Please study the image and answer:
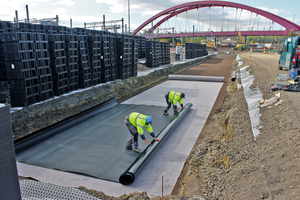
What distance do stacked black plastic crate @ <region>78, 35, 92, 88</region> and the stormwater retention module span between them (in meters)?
4.01

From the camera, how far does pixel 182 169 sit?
6.02 m

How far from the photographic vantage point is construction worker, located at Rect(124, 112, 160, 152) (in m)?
6.13

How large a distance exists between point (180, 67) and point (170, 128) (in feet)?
78.4

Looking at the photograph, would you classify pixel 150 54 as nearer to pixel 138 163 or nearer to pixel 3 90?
pixel 3 90

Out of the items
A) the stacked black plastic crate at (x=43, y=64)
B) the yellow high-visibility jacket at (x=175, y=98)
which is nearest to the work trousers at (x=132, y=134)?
the yellow high-visibility jacket at (x=175, y=98)

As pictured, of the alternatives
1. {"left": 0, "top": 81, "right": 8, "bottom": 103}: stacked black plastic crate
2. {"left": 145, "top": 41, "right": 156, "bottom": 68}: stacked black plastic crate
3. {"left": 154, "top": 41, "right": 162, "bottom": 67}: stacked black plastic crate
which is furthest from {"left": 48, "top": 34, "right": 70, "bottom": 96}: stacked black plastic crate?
{"left": 154, "top": 41, "right": 162, "bottom": 67}: stacked black plastic crate

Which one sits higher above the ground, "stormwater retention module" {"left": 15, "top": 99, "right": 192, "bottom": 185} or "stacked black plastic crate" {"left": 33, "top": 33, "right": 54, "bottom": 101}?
"stacked black plastic crate" {"left": 33, "top": 33, "right": 54, "bottom": 101}

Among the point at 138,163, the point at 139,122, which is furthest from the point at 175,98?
the point at 138,163

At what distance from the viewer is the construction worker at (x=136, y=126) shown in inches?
241

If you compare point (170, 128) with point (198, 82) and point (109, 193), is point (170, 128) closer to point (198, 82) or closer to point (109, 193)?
point (109, 193)

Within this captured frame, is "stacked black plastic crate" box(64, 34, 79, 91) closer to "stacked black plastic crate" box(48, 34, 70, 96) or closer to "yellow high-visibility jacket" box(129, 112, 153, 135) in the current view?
"stacked black plastic crate" box(48, 34, 70, 96)

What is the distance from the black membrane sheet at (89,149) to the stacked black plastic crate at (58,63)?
310 cm

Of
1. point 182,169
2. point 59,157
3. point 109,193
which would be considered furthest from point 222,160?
point 59,157

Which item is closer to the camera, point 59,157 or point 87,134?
point 59,157
